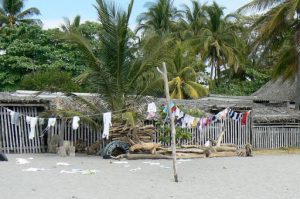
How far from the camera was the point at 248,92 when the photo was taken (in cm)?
3847

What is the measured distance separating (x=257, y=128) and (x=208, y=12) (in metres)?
19.7

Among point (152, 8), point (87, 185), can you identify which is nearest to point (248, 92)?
point (152, 8)

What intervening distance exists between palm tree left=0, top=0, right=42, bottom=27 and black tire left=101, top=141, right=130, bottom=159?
22817 mm

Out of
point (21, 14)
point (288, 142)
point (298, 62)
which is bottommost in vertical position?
point (288, 142)

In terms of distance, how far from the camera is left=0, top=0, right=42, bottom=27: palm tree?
36.6 metres

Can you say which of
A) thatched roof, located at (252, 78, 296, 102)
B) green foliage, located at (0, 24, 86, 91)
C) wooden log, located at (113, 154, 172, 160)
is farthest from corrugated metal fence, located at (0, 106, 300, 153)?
green foliage, located at (0, 24, 86, 91)

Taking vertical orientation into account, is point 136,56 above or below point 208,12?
below

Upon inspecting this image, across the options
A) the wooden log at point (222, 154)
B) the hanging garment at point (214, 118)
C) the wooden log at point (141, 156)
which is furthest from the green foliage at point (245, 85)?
the wooden log at point (141, 156)

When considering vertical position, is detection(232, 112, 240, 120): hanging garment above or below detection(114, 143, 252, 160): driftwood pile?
above

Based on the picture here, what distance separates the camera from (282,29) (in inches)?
914

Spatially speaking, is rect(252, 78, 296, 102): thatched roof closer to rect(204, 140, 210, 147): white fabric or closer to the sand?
rect(204, 140, 210, 147): white fabric

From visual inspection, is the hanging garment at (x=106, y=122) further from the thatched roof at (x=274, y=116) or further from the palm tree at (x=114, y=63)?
the thatched roof at (x=274, y=116)

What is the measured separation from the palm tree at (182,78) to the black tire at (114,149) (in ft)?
46.0

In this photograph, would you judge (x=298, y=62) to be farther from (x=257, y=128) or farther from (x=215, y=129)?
(x=215, y=129)
